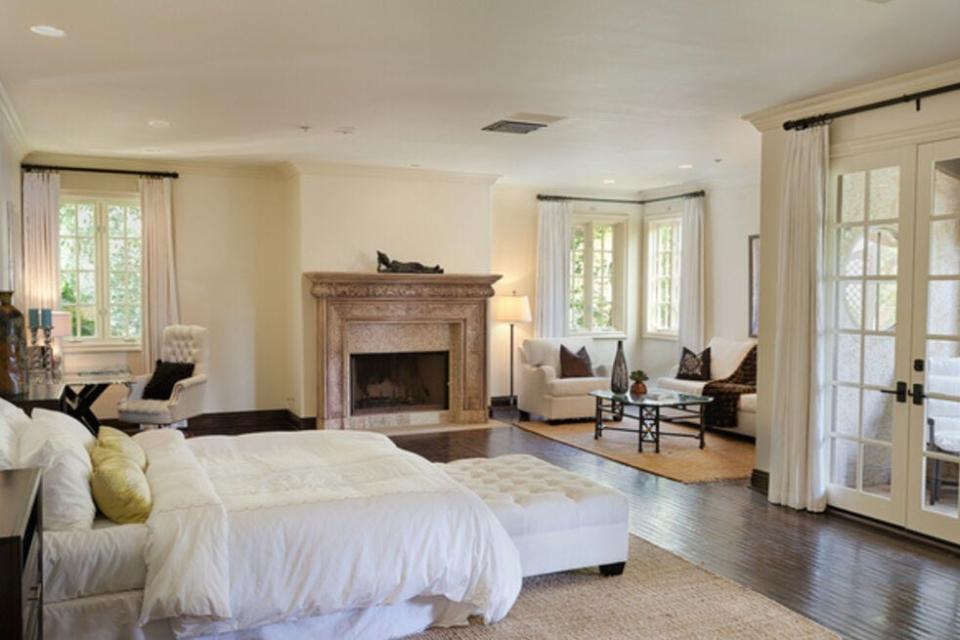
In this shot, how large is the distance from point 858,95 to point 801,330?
155cm

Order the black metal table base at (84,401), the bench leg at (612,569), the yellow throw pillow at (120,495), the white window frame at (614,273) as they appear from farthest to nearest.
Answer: the white window frame at (614,273)
the black metal table base at (84,401)
the bench leg at (612,569)
the yellow throw pillow at (120,495)

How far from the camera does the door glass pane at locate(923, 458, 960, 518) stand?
423 centimetres

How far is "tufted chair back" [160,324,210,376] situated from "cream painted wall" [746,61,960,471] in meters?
5.16

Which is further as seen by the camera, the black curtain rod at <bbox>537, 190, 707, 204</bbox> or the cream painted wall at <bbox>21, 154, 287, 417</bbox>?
the black curtain rod at <bbox>537, 190, 707, 204</bbox>

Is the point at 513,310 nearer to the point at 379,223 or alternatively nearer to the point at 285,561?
the point at 379,223

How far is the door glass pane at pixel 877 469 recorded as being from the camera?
4.61m

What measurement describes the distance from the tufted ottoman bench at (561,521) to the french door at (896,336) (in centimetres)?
196

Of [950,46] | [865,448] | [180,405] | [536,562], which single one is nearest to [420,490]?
[536,562]

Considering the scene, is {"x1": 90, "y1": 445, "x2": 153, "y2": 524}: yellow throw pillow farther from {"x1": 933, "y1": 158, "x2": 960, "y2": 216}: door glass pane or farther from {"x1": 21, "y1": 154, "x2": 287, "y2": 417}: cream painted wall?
{"x1": 21, "y1": 154, "x2": 287, "y2": 417}: cream painted wall

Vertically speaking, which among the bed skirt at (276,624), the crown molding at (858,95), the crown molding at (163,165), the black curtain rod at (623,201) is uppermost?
the crown molding at (163,165)

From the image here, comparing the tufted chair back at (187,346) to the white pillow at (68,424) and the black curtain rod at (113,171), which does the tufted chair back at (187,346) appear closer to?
the black curtain rod at (113,171)

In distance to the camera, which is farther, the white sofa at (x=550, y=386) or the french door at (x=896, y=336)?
the white sofa at (x=550, y=386)

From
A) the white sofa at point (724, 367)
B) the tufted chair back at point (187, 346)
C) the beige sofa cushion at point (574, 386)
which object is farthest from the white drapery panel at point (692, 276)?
the tufted chair back at point (187, 346)

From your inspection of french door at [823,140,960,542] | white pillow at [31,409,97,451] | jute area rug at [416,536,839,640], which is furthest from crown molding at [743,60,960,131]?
white pillow at [31,409,97,451]
